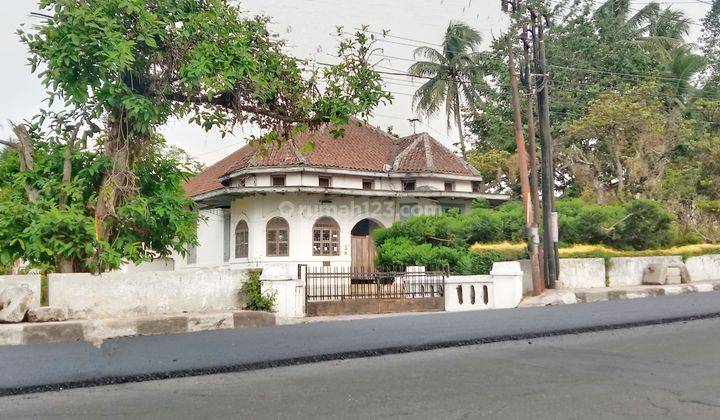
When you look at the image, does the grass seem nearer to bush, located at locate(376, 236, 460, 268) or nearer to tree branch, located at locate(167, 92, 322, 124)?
bush, located at locate(376, 236, 460, 268)

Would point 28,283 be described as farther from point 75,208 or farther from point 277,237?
point 277,237

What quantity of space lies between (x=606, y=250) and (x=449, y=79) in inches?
661

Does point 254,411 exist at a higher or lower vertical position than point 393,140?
lower

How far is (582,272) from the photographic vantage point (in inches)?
865

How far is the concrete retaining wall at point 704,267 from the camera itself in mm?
24219

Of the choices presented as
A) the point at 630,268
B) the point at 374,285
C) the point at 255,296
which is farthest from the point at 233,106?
the point at 630,268

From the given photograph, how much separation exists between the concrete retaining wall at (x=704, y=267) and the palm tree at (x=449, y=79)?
14.9 meters

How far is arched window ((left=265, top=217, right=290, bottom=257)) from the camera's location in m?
26.2

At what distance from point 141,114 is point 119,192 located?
1.58m

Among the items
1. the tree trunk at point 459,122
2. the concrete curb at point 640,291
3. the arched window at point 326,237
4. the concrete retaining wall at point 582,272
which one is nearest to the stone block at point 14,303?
the concrete curb at point 640,291

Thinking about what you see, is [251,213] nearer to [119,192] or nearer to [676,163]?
[119,192]

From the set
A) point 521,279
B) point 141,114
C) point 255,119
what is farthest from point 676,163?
point 141,114

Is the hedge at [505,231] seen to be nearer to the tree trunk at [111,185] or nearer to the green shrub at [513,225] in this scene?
the green shrub at [513,225]

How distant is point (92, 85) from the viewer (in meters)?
11.4
